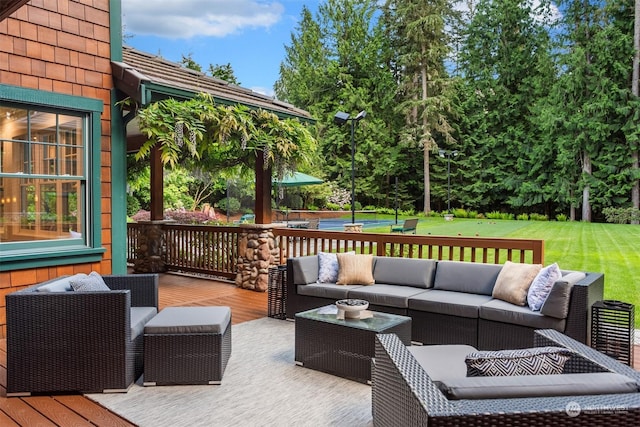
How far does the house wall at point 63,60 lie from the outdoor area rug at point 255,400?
2137 millimetres

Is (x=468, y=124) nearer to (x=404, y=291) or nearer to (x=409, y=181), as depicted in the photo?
(x=409, y=181)

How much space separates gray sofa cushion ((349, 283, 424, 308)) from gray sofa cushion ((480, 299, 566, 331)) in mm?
775

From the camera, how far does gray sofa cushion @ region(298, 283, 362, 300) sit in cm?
495

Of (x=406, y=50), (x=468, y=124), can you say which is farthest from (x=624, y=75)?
(x=406, y=50)

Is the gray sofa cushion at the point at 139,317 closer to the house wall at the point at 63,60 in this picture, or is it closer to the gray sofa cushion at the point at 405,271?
the house wall at the point at 63,60

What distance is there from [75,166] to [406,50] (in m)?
23.2

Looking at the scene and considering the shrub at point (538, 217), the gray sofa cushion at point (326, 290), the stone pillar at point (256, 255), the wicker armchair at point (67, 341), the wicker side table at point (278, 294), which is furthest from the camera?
the shrub at point (538, 217)

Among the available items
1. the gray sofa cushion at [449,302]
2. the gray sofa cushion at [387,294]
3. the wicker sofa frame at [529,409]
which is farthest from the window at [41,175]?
the wicker sofa frame at [529,409]

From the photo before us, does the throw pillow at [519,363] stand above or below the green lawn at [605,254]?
above

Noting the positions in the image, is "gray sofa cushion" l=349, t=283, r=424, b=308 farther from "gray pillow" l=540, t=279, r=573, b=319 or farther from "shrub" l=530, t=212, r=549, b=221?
"shrub" l=530, t=212, r=549, b=221

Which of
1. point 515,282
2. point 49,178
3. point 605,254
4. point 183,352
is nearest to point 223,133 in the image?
point 49,178

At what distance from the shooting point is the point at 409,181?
26.3 metres

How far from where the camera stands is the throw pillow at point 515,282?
13.5 feet

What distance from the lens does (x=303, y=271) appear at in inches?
207
